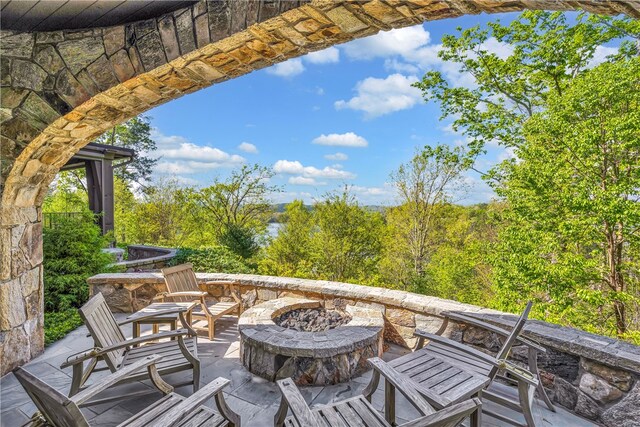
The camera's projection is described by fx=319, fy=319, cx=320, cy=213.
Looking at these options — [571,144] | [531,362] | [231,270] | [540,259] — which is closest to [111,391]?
[531,362]

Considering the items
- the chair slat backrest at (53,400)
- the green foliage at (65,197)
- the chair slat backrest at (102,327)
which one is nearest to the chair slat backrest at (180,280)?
the chair slat backrest at (102,327)

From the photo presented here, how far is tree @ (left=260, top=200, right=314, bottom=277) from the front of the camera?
10.5 metres

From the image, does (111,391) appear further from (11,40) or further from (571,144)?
(571,144)

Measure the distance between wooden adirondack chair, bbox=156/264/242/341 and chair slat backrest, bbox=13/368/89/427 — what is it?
6.51ft

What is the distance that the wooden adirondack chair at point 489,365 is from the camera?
1913mm

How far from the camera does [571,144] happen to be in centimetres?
510

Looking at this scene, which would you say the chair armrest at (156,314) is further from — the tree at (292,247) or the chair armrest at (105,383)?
the tree at (292,247)

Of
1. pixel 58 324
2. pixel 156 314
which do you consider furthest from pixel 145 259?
pixel 156 314

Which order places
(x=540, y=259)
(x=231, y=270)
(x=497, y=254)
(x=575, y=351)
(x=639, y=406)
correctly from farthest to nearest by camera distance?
(x=231, y=270)
(x=497, y=254)
(x=540, y=259)
(x=575, y=351)
(x=639, y=406)

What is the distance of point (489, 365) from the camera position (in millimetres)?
2107

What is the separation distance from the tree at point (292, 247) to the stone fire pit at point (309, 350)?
25.3 feet

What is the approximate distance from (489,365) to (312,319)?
1.56 m

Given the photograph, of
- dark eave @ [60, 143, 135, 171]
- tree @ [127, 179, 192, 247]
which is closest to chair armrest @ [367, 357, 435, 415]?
dark eave @ [60, 143, 135, 171]

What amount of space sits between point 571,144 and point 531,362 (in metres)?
4.42
